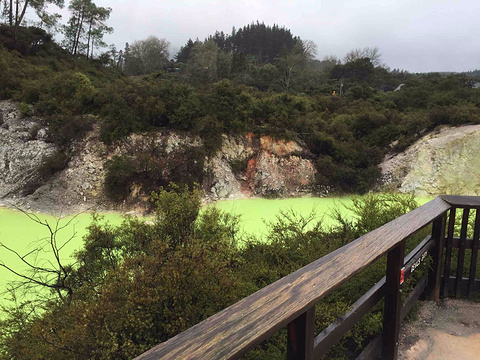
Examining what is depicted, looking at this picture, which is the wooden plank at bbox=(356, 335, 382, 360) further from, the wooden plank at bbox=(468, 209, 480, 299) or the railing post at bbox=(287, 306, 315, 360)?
the wooden plank at bbox=(468, 209, 480, 299)

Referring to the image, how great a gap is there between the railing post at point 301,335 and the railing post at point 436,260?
221 centimetres

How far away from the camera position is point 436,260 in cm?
290

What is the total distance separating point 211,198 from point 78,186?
5463 millimetres

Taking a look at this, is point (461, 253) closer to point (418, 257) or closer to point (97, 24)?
point (418, 257)

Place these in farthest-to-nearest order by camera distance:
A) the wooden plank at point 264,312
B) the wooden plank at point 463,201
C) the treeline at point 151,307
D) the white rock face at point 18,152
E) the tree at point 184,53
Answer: the tree at point 184,53, the white rock face at point 18,152, the treeline at point 151,307, the wooden plank at point 463,201, the wooden plank at point 264,312

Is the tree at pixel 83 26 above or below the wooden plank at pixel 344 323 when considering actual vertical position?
above

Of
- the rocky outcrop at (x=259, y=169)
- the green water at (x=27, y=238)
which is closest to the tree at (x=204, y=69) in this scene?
the rocky outcrop at (x=259, y=169)

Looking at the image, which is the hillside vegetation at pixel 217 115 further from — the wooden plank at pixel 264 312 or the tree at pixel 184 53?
the tree at pixel 184 53

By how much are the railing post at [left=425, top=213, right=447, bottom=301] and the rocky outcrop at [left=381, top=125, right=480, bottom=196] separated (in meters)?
13.5

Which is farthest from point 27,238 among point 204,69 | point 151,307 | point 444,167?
point 204,69

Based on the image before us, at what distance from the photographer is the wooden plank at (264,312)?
2.88 feet

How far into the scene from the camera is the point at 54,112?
14.3 m

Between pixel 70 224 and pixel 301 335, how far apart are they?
35.6 feet

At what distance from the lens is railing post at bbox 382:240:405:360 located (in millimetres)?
1979
